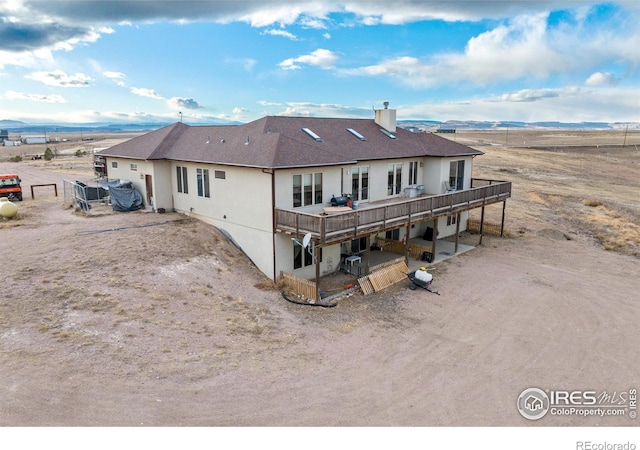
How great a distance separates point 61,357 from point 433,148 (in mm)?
21785

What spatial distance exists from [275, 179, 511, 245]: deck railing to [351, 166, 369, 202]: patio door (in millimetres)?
621

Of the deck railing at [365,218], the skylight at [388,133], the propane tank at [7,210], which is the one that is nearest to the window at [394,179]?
the deck railing at [365,218]

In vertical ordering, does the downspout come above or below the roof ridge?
below

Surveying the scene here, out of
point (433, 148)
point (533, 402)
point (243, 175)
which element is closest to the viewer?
point (533, 402)

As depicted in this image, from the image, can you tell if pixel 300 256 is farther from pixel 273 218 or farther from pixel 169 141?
pixel 169 141

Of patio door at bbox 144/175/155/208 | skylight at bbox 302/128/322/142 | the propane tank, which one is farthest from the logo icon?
the propane tank

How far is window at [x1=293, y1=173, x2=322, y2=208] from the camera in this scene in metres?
18.3

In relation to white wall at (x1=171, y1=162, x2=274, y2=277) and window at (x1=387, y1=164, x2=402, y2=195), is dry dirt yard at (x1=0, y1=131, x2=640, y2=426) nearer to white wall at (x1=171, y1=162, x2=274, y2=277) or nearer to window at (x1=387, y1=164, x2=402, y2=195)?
white wall at (x1=171, y1=162, x2=274, y2=277)

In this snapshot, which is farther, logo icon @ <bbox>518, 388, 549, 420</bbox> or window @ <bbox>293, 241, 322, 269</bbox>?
window @ <bbox>293, 241, 322, 269</bbox>

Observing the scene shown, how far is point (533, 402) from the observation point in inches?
415

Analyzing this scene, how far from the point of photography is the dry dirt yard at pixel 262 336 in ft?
31.6

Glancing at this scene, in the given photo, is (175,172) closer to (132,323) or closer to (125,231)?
(125,231)

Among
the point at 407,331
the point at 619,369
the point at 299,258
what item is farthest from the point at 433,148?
the point at 619,369

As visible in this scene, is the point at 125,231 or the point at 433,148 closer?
the point at 125,231
